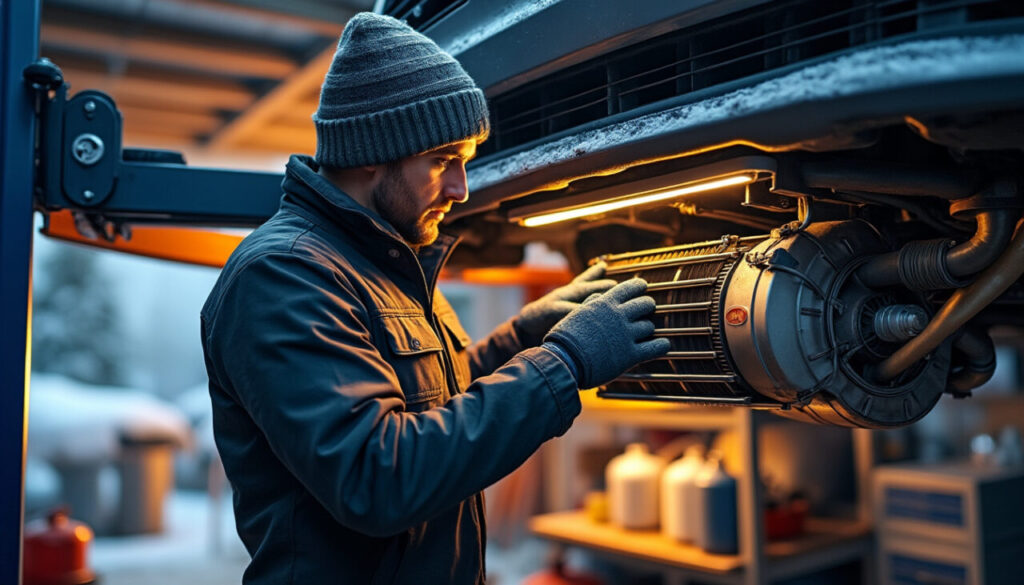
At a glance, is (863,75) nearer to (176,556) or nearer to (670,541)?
(670,541)

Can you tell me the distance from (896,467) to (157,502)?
168 inches

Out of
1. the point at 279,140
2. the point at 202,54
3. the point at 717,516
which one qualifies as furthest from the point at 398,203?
the point at 279,140

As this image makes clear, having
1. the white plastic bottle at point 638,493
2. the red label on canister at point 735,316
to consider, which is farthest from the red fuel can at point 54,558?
the red label on canister at point 735,316

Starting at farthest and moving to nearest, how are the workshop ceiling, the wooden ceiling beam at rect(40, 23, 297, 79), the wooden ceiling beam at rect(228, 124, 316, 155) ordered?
the wooden ceiling beam at rect(228, 124, 316, 155), the wooden ceiling beam at rect(40, 23, 297, 79), the workshop ceiling

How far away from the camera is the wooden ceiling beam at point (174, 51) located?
2609 mm

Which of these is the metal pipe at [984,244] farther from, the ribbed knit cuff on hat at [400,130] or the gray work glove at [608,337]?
the ribbed knit cuff on hat at [400,130]

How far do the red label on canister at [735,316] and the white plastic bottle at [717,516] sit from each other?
47.7 inches

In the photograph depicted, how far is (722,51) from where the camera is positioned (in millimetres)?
839

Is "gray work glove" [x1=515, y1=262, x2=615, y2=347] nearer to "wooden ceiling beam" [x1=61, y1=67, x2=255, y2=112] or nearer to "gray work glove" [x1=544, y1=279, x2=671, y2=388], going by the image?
"gray work glove" [x1=544, y1=279, x2=671, y2=388]

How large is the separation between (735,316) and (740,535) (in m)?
1.28

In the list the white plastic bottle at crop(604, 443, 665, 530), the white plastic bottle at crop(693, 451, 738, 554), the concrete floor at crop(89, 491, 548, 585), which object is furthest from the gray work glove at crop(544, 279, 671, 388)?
the concrete floor at crop(89, 491, 548, 585)

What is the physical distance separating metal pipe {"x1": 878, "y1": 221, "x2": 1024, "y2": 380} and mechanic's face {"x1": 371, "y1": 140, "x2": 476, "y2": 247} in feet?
1.88

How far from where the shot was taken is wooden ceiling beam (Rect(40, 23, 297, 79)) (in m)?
2.61

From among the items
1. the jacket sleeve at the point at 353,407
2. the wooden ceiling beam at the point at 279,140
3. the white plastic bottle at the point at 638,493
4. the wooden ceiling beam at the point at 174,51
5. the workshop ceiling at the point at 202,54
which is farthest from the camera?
the wooden ceiling beam at the point at 279,140
